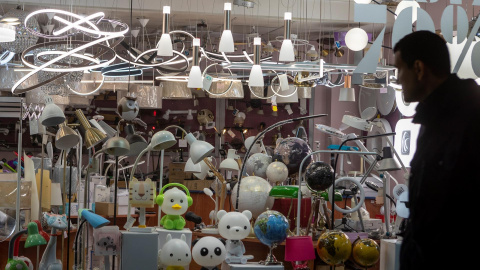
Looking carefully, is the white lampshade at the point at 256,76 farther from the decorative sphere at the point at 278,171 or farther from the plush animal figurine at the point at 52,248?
the plush animal figurine at the point at 52,248

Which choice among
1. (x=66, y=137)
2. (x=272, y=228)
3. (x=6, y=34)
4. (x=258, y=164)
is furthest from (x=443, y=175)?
(x=6, y=34)

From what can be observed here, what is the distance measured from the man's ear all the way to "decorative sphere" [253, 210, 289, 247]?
10.3 ft

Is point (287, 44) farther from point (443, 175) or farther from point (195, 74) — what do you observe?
point (443, 175)

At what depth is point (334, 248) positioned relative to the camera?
6059mm

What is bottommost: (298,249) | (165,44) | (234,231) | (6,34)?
(298,249)

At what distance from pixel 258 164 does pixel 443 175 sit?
18.0 feet

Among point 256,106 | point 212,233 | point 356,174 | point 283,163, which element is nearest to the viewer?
point 212,233

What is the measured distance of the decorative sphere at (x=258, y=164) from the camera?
807 cm

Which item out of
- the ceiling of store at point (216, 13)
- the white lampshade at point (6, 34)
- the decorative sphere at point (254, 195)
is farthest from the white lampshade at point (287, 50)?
the ceiling of store at point (216, 13)

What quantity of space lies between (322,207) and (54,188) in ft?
10.1

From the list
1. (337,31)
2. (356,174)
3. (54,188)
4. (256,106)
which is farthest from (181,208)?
(256,106)

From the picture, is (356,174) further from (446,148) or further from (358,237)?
(446,148)

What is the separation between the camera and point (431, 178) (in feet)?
8.68

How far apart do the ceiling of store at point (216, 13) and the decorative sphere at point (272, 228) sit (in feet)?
20.1
